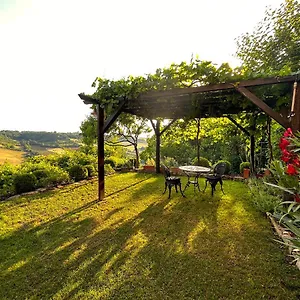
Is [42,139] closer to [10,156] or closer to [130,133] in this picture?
[10,156]

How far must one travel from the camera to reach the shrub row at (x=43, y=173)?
17.6 ft

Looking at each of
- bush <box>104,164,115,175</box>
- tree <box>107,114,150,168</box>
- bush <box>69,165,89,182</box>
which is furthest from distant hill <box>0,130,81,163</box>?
bush <box>69,165,89,182</box>

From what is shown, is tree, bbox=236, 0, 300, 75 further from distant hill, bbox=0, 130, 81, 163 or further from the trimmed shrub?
distant hill, bbox=0, 130, 81, 163

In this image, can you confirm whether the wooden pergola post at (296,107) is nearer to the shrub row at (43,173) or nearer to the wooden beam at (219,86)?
the wooden beam at (219,86)

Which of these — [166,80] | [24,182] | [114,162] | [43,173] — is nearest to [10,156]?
[43,173]

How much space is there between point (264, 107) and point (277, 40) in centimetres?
254

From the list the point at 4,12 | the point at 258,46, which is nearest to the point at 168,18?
the point at 258,46

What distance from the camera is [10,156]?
23.6ft

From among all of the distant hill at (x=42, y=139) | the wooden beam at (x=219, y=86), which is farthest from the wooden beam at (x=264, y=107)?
the distant hill at (x=42, y=139)

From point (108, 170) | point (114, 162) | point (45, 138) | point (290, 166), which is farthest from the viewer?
point (45, 138)

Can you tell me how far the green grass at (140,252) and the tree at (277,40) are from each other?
329 centimetres

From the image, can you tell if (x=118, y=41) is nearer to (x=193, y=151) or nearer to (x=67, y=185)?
(x=67, y=185)

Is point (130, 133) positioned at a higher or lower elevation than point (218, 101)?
lower

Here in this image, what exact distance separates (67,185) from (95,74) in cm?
361
